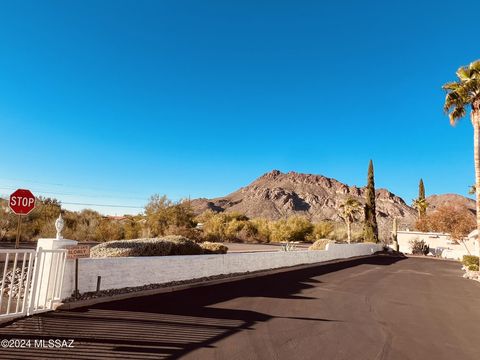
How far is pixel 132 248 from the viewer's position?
14266 mm

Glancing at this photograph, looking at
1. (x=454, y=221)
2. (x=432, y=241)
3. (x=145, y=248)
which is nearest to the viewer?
(x=145, y=248)

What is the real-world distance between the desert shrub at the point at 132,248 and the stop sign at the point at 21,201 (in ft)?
9.71

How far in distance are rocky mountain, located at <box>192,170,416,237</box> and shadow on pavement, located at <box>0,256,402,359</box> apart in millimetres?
102100

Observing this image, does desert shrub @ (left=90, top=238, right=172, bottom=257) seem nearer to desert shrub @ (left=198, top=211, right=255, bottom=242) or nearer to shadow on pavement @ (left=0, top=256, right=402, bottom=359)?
shadow on pavement @ (left=0, top=256, right=402, bottom=359)

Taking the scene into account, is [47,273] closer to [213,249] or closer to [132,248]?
[132,248]

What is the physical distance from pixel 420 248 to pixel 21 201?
54.3m

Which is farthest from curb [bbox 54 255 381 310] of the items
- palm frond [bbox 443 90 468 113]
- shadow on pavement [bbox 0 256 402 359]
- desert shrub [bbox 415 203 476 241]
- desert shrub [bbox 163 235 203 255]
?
desert shrub [bbox 415 203 476 241]

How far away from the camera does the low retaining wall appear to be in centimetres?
928

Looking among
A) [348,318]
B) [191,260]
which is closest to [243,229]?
[191,260]

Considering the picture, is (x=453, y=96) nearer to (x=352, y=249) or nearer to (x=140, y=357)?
(x=352, y=249)

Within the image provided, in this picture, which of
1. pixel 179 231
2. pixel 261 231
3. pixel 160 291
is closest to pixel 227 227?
pixel 261 231

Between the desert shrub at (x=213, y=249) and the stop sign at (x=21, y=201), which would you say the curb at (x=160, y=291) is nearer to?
the desert shrub at (x=213, y=249)

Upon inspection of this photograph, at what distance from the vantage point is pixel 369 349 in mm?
6363

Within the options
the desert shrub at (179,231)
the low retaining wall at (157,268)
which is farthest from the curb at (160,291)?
the desert shrub at (179,231)
